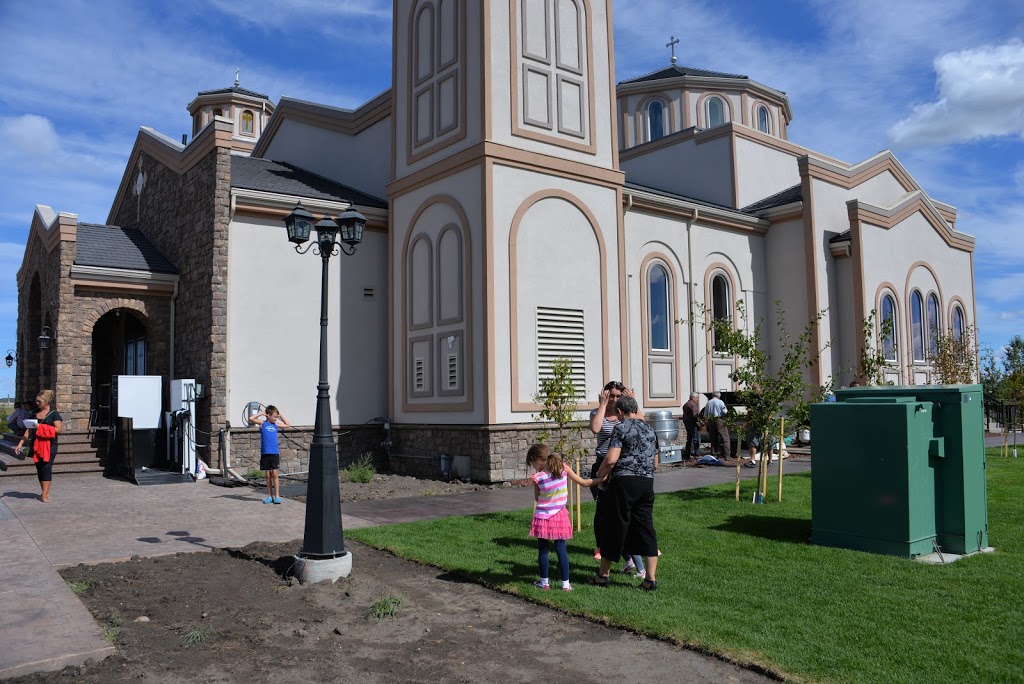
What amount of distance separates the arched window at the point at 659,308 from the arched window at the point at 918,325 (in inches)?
360

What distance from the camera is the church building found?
50.4 ft

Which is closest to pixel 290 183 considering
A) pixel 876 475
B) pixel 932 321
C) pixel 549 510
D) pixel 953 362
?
pixel 549 510

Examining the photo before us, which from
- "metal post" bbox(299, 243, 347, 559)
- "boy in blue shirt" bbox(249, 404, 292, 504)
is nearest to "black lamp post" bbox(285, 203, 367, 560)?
"metal post" bbox(299, 243, 347, 559)

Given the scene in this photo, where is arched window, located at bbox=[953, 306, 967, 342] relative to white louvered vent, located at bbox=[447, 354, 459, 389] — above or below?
above

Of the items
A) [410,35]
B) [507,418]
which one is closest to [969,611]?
[507,418]

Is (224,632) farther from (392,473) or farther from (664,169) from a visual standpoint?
(664,169)

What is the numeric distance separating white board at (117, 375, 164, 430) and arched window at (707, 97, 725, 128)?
2084 cm

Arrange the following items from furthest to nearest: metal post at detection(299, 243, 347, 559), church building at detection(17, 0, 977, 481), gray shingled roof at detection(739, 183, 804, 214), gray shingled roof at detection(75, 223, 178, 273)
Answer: gray shingled roof at detection(739, 183, 804, 214) < gray shingled roof at detection(75, 223, 178, 273) < church building at detection(17, 0, 977, 481) < metal post at detection(299, 243, 347, 559)

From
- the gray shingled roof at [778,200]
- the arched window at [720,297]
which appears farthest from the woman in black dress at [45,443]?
the gray shingled roof at [778,200]

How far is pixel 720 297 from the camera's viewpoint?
71.1ft

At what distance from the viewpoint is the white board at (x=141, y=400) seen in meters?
16.3

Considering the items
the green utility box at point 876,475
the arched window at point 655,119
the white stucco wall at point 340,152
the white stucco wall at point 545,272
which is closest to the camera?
the green utility box at point 876,475

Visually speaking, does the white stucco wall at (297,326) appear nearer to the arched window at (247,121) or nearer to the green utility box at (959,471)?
the green utility box at (959,471)

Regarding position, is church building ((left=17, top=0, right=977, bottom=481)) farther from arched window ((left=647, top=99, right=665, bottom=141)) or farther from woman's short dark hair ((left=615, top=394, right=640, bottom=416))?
arched window ((left=647, top=99, right=665, bottom=141))
